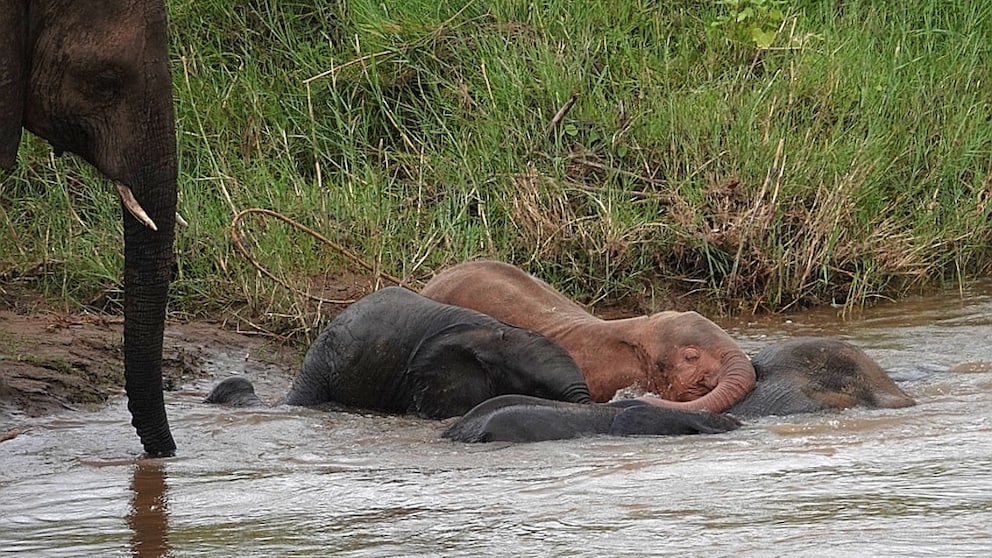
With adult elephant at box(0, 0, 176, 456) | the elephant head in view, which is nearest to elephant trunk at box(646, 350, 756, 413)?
A: the elephant head

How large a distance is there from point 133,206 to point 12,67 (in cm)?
54

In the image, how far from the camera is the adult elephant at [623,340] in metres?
6.17

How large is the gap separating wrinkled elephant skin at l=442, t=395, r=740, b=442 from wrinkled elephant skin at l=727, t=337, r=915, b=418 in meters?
0.37

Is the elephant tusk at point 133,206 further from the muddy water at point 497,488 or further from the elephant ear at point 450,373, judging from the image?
the elephant ear at point 450,373

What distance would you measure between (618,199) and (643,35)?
186 cm

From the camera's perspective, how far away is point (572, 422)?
18.1ft

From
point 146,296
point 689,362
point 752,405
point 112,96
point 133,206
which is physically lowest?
point 752,405

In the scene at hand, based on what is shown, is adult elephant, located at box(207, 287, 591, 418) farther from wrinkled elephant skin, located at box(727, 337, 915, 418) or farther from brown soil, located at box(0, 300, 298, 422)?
wrinkled elephant skin, located at box(727, 337, 915, 418)

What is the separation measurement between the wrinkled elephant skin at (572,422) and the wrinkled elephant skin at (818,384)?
0.37 meters

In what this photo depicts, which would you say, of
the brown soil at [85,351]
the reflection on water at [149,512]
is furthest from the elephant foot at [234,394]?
the reflection on water at [149,512]

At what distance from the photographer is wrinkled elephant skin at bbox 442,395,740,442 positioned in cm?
543

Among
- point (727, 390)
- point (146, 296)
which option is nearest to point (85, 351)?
Result: point (146, 296)

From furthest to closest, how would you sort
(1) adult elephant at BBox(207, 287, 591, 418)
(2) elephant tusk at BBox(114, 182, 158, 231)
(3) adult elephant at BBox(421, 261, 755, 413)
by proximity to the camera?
(1) adult elephant at BBox(207, 287, 591, 418), (3) adult elephant at BBox(421, 261, 755, 413), (2) elephant tusk at BBox(114, 182, 158, 231)

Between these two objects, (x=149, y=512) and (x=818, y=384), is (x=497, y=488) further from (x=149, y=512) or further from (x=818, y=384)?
(x=818, y=384)
